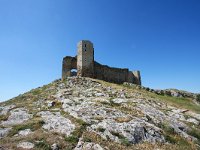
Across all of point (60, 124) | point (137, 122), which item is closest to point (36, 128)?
point (60, 124)

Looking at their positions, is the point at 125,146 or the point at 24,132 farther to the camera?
the point at 24,132

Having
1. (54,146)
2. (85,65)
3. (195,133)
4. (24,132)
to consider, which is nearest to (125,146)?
(54,146)

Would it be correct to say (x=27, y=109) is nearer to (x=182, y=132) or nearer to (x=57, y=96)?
(x=57, y=96)

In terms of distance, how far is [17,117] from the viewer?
25734 millimetres

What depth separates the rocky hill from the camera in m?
18.5

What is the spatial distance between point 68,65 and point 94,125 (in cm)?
3271

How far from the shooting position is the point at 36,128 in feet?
69.3

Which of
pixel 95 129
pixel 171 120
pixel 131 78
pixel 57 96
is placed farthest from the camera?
pixel 131 78

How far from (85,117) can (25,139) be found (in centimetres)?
785

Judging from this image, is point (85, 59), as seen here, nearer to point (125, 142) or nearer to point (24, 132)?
point (24, 132)

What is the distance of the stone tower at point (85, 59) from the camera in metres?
51.8

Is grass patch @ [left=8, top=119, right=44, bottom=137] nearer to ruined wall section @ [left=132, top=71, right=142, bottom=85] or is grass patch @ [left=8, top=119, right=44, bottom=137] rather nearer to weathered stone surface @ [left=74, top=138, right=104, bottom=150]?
weathered stone surface @ [left=74, top=138, right=104, bottom=150]

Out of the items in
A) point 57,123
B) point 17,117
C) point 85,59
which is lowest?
point 57,123

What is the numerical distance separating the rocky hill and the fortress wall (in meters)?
19.9
